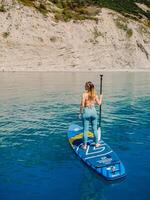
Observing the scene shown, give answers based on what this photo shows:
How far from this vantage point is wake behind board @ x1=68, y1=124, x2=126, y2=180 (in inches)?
587

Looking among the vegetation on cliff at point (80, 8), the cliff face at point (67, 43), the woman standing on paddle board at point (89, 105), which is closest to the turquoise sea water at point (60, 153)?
the woman standing on paddle board at point (89, 105)

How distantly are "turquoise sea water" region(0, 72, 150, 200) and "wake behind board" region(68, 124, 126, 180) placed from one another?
27 centimetres

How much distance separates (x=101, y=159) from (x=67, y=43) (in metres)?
83.7

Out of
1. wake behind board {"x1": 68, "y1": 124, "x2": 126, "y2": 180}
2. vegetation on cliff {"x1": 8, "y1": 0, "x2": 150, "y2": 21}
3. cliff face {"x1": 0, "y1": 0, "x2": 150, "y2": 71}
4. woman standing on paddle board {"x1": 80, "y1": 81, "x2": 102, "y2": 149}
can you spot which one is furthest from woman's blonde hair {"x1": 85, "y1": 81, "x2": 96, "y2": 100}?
vegetation on cliff {"x1": 8, "y1": 0, "x2": 150, "y2": 21}

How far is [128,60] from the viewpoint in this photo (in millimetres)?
104438

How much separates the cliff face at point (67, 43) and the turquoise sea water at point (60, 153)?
2156 inches

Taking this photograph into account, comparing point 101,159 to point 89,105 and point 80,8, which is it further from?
point 80,8

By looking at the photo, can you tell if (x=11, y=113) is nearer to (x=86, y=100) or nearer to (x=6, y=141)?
(x=6, y=141)

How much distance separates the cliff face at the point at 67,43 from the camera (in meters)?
90.4

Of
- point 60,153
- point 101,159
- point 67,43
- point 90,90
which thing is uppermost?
point 67,43

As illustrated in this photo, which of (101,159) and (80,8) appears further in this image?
(80,8)

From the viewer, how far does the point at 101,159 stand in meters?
16.1

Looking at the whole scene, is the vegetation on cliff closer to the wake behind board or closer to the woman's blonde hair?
the wake behind board

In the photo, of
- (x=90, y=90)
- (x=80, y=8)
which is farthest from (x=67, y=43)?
(x=90, y=90)
